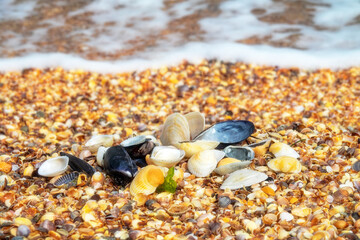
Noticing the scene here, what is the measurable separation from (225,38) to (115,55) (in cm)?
160

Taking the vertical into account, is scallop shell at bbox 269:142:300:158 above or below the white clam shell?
below

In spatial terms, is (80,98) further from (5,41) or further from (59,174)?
(5,41)

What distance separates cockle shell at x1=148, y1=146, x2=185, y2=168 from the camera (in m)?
2.60

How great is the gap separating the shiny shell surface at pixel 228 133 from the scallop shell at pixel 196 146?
99 millimetres

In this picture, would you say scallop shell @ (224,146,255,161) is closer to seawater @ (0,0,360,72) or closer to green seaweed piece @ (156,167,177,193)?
green seaweed piece @ (156,167,177,193)

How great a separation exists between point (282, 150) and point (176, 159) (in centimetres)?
73

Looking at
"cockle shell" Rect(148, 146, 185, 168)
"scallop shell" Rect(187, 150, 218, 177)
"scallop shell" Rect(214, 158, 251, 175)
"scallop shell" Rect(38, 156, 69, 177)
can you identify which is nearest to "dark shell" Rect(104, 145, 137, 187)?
"cockle shell" Rect(148, 146, 185, 168)

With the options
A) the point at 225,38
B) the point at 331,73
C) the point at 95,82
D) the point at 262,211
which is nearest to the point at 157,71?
the point at 95,82

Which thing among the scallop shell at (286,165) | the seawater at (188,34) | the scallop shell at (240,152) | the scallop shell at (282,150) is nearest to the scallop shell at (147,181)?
the scallop shell at (240,152)

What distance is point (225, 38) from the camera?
5793 millimetres

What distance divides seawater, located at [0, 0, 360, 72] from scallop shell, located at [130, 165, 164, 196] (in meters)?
2.78

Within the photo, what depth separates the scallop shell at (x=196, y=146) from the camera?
8.99 ft


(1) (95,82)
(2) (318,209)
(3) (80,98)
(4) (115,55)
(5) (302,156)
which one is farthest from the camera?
(4) (115,55)

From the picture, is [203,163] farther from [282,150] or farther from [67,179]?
[67,179]
